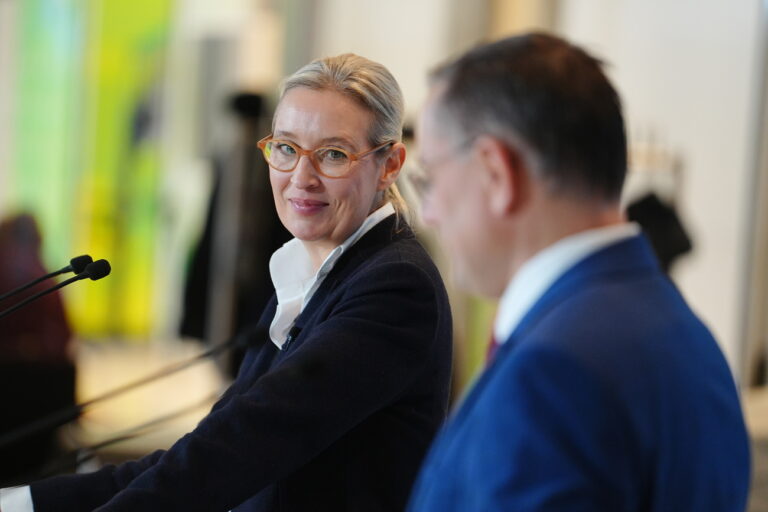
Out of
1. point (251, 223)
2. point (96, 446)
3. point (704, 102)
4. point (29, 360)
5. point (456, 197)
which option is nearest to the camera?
point (456, 197)

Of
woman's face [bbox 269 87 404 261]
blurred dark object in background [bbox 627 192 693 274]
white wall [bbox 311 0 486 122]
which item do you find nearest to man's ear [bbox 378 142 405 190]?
woman's face [bbox 269 87 404 261]

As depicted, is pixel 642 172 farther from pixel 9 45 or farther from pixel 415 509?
pixel 415 509

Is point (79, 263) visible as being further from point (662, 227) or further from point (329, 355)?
point (662, 227)

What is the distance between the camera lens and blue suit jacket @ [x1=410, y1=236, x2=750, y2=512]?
1.04 meters

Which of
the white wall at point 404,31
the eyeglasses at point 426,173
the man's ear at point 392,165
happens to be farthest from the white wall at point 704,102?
the eyeglasses at point 426,173

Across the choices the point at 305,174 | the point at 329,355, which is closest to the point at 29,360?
the point at 305,174

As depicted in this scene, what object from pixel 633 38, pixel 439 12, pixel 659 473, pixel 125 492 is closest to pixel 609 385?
pixel 659 473

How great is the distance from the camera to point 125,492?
145cm

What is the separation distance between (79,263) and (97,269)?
45 millimetres

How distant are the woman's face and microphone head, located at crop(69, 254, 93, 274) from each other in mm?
269

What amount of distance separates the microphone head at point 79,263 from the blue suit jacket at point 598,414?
65cm

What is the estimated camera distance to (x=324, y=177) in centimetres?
165

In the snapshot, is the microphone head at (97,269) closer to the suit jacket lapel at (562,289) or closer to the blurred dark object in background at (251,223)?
the suit jacket lapel at (562,289)

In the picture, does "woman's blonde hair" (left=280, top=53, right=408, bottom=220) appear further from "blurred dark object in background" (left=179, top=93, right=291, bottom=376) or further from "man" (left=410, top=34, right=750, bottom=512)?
"blurred dark object in background" (left=179, top=93, right=291, bottom=376)
